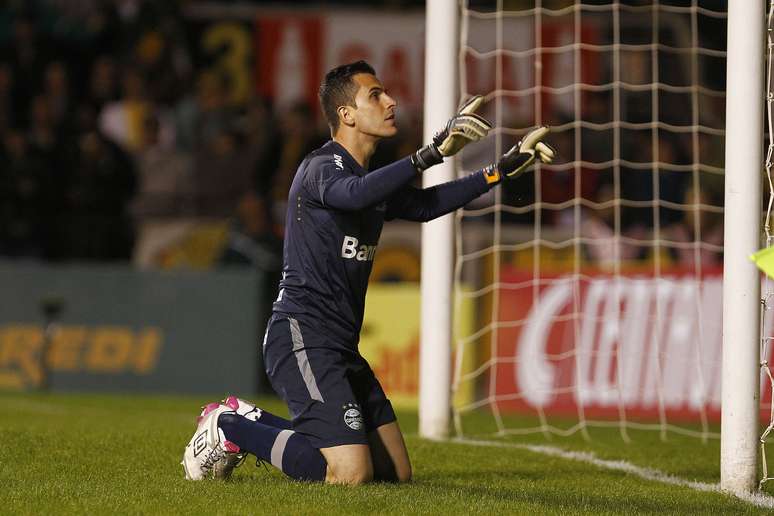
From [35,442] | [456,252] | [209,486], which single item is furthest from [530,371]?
[209,486]

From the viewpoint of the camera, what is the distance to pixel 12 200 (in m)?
16.7

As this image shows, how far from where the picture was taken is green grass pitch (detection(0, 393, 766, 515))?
5.94 meters

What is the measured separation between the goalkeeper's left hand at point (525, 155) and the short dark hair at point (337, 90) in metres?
0.87

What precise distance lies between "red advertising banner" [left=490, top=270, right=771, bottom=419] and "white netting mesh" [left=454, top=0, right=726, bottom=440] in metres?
0.01

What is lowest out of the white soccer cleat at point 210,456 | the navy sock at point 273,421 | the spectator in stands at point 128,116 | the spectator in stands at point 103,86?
the white soccer cleat at point 210,456

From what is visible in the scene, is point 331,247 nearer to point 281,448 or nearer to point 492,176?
point 492,176

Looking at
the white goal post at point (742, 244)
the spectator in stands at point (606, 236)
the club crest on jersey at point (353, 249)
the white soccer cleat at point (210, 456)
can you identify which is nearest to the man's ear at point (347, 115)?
the club crest on jersey at point (353, 249)

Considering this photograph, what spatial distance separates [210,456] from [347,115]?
5.77ft

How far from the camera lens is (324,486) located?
6.35 metres

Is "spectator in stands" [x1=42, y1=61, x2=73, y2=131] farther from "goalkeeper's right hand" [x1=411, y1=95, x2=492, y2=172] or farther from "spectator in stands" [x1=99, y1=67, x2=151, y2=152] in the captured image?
"goalkeeper's right hand" [x1=411, y1=95, x2=492, y2=172]

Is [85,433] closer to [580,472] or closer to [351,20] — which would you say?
[580,472]

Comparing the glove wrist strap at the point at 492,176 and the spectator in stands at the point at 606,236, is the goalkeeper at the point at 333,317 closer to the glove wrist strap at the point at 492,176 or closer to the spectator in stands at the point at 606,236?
the glove wrist strap at the point at 492,176

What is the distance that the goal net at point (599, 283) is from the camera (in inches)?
462

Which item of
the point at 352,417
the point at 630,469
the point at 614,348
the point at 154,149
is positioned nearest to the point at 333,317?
the point at 352,417
